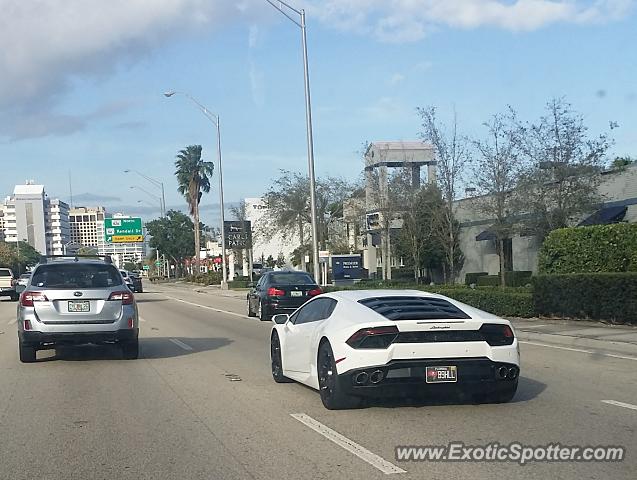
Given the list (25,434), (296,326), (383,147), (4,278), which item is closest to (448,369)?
(296,326)

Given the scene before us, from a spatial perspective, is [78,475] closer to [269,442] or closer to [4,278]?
[269,442]

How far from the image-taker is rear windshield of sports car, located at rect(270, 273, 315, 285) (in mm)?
24016

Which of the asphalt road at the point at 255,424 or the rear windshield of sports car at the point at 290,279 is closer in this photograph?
the asphalt road at the point at 255,424

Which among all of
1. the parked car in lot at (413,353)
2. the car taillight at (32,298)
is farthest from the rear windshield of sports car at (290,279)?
the parked car in lot at (413,353)

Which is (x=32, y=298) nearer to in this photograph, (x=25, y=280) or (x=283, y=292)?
(x=25, y=280)

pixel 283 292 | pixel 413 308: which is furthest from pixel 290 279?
pixel 413 308

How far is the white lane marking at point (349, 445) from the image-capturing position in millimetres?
6785

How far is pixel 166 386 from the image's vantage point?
11656mm

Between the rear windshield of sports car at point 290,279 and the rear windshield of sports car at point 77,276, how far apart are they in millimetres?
9933

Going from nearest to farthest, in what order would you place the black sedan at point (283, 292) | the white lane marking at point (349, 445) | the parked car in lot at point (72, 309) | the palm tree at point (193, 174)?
the white lane marking at point (349, 445), the parked car in lot at point (72, 309), the black sedan at point (283, 292), the palm tree at point (193, 174)

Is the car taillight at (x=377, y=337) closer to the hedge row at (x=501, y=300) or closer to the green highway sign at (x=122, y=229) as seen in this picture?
the hedge row at (x=501, y=300)

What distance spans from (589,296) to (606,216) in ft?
48.5

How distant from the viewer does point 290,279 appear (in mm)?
24297

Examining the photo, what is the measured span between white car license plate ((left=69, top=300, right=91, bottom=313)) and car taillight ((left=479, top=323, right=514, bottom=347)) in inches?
290
